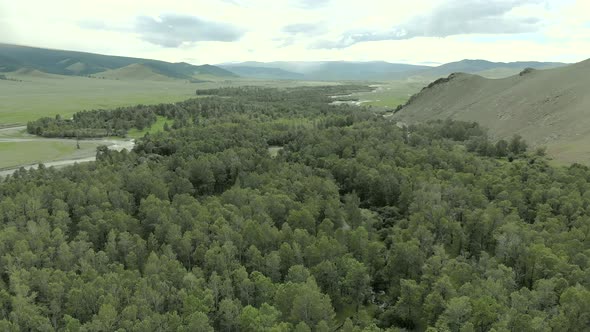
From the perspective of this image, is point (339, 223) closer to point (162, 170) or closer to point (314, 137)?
point (162, 170)

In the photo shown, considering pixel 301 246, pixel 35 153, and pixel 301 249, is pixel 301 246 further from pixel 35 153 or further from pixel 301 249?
pixel 35 153

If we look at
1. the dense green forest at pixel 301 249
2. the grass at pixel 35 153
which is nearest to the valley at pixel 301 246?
the dense green forest at pixel 301 249

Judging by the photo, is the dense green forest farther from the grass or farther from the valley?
the grass

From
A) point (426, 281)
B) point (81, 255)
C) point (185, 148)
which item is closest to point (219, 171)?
point (185, 148)

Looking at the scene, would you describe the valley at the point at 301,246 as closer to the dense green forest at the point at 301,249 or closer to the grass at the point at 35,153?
the dense green forest at the point at 301,249

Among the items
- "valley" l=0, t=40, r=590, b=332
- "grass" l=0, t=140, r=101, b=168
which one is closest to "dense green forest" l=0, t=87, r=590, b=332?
"valley" l=0, t=40, r=590, b=332

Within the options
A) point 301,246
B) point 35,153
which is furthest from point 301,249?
point 35,153
